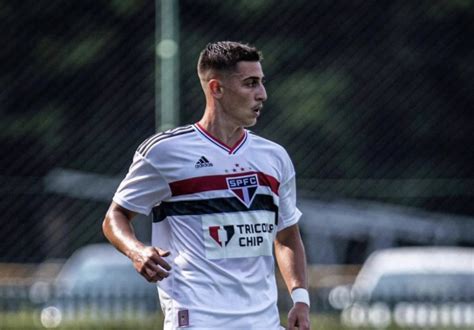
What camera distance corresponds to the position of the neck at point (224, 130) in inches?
201

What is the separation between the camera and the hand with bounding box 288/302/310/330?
4.99 m

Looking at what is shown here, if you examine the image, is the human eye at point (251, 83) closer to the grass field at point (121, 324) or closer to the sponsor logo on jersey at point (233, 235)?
the sponsor logo on jersey at point (233, 235)

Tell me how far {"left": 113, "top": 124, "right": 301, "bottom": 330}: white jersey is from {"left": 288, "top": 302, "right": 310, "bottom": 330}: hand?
2.5 inches

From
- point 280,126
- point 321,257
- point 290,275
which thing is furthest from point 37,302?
point 321,257

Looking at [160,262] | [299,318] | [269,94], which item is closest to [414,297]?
[269,94]

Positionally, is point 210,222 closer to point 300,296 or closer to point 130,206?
point 130,206

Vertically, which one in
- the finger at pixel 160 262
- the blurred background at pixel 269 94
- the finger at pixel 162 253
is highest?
the blurred background at pixel 269 94

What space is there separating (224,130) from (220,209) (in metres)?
0.34

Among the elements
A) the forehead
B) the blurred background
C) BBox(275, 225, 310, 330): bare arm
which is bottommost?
BBox(275, 225, 310, 330): bare arm

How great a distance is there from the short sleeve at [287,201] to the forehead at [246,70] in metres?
0.32

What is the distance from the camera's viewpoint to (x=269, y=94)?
16.9m

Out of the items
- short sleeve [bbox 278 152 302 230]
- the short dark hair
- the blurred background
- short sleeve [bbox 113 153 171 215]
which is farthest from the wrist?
the blurred background

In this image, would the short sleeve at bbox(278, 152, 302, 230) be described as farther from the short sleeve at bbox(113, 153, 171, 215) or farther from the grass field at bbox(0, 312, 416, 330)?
the grass field at bbox(0, 312, 416, 330)

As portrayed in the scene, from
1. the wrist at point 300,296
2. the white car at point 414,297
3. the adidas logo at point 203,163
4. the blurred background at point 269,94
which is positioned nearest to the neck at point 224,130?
the adidas logo at point 203,163
